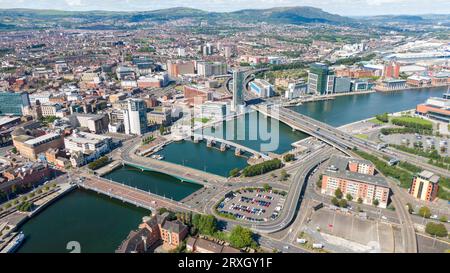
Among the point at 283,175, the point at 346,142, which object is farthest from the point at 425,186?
the point at 346,142

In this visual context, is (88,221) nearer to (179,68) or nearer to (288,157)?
(288,157)

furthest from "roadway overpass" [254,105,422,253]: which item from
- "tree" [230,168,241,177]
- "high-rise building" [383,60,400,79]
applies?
"high-rise building" [383,60,400,79]

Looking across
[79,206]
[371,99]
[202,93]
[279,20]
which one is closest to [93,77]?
[202,93]

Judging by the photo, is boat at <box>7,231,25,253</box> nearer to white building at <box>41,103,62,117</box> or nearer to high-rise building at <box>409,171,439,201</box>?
white building at <box>41,103,62,117</box>

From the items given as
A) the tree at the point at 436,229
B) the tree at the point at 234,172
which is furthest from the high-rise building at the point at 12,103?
the tree at the point at 436,229

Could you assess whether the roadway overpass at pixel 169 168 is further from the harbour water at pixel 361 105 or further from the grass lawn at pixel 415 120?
the grass lawn at pixel 415 120
